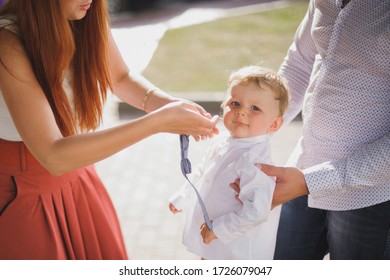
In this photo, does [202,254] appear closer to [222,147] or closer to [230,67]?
[222,147]

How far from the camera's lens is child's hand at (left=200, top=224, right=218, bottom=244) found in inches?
82.0

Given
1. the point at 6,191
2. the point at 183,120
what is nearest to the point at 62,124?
the point at 6,191

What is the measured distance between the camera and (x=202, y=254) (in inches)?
87.4

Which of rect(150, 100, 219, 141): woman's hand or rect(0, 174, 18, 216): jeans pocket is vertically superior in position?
rect(150, 100, 219, 141): woman's hand

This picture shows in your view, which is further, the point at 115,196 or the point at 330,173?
the point at 115,196

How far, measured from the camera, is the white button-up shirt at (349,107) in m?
1.87

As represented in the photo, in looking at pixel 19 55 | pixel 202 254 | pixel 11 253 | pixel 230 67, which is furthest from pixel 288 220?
pixel 230 67

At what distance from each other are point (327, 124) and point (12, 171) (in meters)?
1.23

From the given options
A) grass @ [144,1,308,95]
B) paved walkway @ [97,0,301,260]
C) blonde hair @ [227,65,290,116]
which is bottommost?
paved walkway @ [97,0,301,260]

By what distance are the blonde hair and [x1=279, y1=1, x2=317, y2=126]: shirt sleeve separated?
0.75 ft

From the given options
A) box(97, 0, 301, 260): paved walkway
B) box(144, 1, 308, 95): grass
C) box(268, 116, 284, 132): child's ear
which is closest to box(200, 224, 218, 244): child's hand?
box(268, 116, 284, 132): child's ear

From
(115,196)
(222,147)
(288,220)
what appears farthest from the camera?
(115,196)

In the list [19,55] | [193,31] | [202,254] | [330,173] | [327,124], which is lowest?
[202,254]

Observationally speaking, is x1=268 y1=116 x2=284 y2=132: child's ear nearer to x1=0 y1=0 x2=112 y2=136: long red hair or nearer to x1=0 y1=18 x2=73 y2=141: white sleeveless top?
x1=0 y1=0 x2=112 y2=136: long red hair
